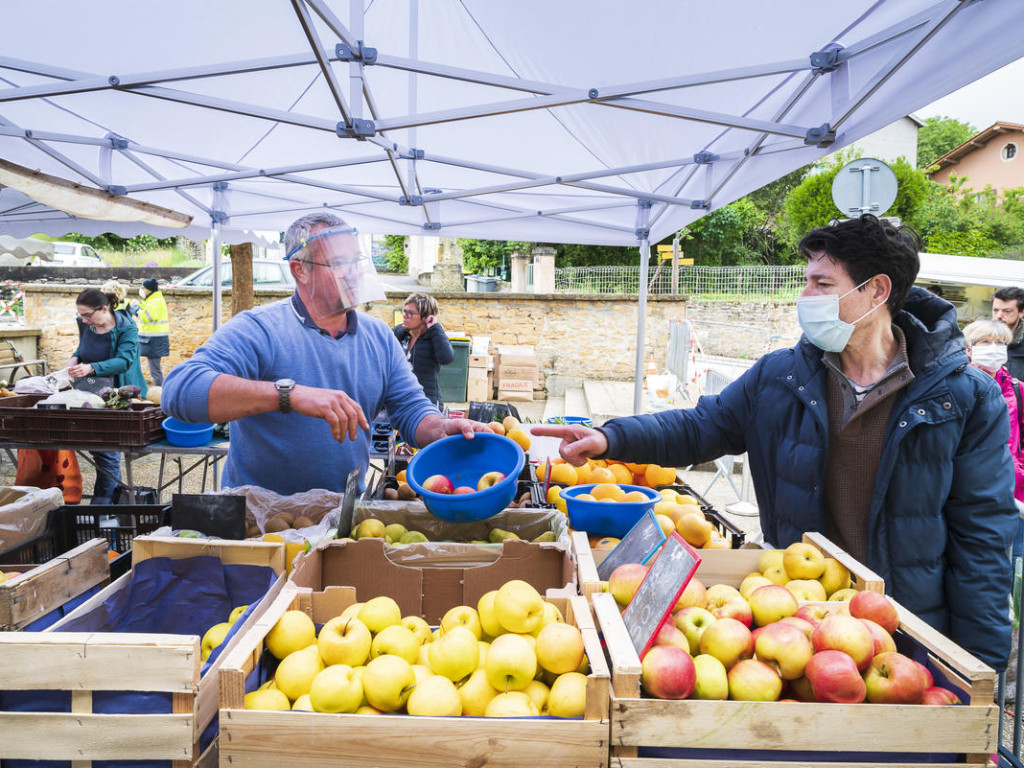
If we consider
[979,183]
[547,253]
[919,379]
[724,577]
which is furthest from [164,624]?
[979,183]

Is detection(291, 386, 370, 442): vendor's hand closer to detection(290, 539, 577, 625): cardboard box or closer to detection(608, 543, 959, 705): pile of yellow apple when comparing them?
detection(290, 539, 577, 625): cardboard box

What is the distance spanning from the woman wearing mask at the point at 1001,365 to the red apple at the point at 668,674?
2931 mm

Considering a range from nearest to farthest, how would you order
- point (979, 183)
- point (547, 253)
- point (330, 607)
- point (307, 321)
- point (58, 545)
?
point (330, 607)
point (58, 545)
point (307, 321)
point (547, 253)
point (979, 183)

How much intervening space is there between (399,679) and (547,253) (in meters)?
16.9

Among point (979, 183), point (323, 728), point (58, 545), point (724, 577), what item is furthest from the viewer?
point (979, 183)

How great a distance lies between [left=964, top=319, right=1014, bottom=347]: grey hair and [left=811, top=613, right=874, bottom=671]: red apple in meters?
4.79

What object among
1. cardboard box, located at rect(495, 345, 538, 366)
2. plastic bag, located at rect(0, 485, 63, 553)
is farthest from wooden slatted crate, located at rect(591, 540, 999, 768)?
cardboard box, located at rect(495, 345, 538, 366)

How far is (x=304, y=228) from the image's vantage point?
8.54 ft

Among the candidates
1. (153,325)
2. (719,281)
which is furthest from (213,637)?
(719,281)

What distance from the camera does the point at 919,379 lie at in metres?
1.99

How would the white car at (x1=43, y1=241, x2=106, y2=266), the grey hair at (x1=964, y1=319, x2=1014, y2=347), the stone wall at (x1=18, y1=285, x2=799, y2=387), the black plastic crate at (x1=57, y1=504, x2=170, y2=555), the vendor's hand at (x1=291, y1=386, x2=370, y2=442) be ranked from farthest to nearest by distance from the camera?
the white car at (x1=43, y1=241, x2=106, y2=266) → the stone wall at (x1=18, y1=285, x2=799, y2=387) → the grey hair at (x1=964, y1=319, x2=1014, y2=347) → the black plastic crate at (x1=57, y1=504, x2=170, y2=555) → the vendor's hand at (x1=291, y1=386, x2=370, y2=442)

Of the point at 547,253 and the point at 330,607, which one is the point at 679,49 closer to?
the point at 330,607

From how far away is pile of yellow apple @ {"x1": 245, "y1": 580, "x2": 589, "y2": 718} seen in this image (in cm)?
129

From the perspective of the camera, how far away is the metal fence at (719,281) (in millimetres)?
20047
